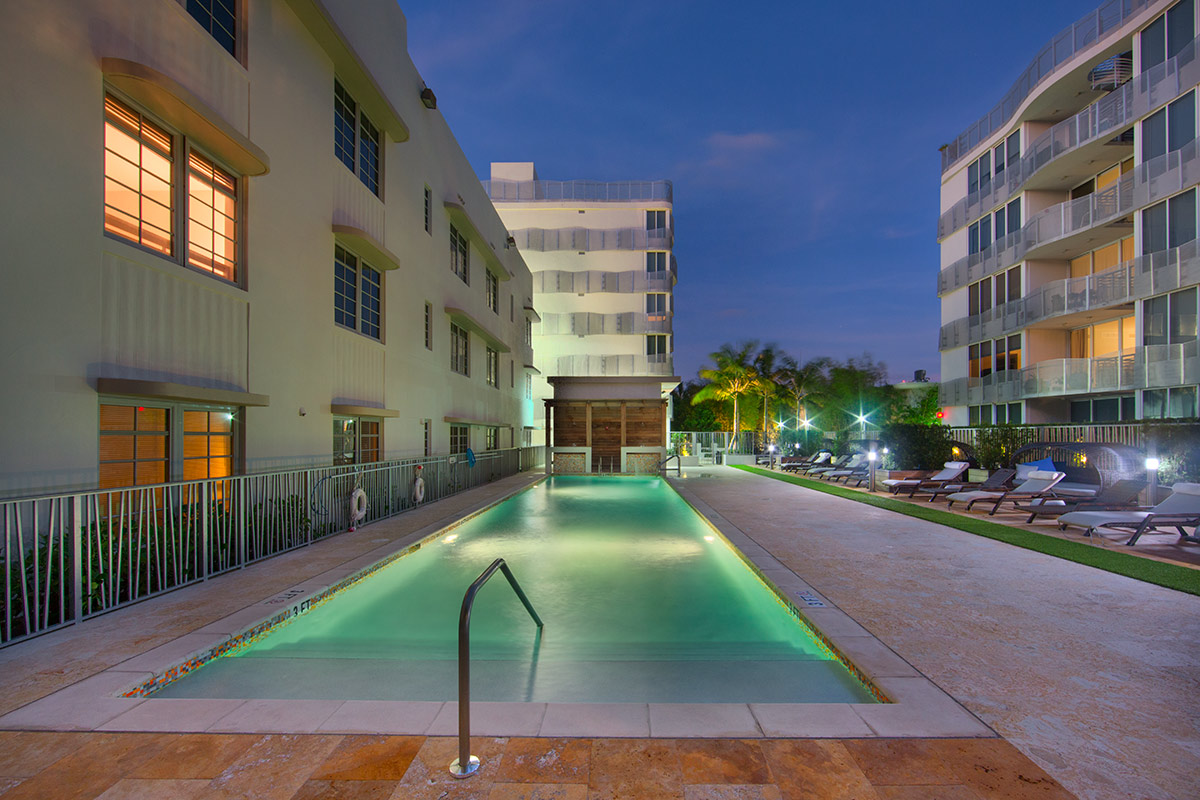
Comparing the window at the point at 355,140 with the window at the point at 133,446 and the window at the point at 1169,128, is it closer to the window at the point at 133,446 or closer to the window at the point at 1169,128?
the window at the point at 133,446

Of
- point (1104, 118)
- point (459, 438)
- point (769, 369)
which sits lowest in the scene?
point (459, 438)

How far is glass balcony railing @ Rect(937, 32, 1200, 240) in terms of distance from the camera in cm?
→ 1600

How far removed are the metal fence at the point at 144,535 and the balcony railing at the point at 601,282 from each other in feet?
83.5

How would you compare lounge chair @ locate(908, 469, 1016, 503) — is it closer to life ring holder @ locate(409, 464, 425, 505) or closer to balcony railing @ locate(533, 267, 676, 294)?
life ring holder @ locate(409, 464, 425, 505)

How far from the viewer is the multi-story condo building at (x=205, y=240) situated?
5.16 m

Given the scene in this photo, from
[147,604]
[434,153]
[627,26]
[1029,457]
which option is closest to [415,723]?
[147,604]

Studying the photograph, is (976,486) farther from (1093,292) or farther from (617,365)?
(617,365)

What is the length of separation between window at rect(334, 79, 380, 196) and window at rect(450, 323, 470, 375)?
19.2 feet

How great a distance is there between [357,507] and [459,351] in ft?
31.2

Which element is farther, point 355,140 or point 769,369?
point 769,369

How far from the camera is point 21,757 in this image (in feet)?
9.74

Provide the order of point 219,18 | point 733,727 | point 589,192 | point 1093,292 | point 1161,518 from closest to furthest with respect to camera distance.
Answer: point 733,727 < point 219,18 < point 1161,518 < point 1093,292 < point 589,192

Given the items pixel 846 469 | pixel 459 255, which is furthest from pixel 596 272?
pixel 846 469

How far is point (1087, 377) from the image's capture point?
19328 mm
